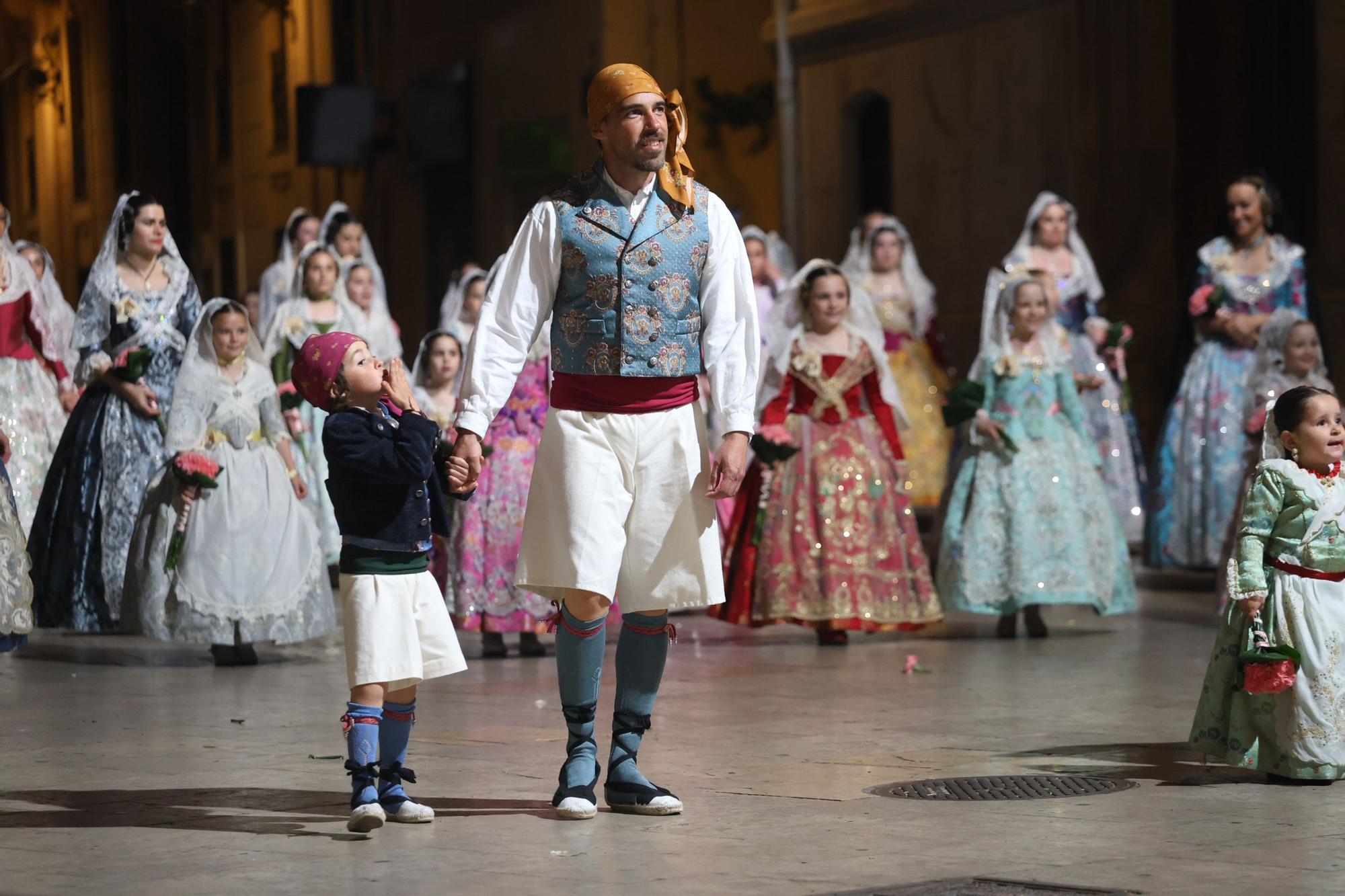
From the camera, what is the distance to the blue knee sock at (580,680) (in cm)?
612

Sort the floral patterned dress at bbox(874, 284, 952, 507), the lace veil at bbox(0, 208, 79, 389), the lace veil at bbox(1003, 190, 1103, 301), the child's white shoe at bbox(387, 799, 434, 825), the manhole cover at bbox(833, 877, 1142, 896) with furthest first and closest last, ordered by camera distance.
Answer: the floral patterned dress at bbox(874, 284, 952, 507), the lace veil at bbox(1003, 190, 1103, 301), the lace veil at bbox(0, 208, 79, 389), the child's white shoe at bbox(387, 799, 434, 825), the manhole cover at bbox(833, 877, 1142, 896)

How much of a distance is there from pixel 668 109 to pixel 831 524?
461cm

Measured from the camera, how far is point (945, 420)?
35.9 ft

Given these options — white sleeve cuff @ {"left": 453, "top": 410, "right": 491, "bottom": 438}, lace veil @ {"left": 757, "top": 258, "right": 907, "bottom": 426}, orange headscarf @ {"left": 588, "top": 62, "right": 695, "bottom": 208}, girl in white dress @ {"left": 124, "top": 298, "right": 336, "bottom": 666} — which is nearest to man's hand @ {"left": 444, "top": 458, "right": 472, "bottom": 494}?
white sleeve cuff @ {"left": 453, "top": 410, "right": 491, "bottom": 438}

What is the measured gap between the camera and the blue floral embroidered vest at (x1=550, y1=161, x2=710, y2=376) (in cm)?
615

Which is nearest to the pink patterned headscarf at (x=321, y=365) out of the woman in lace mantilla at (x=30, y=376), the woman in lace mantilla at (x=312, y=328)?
the woman in lace mantilla at (x=30, y=376)

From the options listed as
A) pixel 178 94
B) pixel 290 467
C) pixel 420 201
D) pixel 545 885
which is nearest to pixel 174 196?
pixel 178 94

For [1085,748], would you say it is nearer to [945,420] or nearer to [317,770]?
[317,770]

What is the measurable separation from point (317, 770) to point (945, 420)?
4841mm

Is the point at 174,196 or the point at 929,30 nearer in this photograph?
the point at 929,30

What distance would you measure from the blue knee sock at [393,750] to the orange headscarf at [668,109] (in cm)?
157

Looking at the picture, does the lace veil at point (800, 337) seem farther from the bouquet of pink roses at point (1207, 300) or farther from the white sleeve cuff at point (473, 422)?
the white sleeve cuff at point (473, 422)

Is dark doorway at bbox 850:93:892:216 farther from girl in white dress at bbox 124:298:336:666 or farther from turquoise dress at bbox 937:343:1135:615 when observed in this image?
girl in white dress at bbox 124:298:336:666

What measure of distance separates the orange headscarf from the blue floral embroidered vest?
0.05 meters
